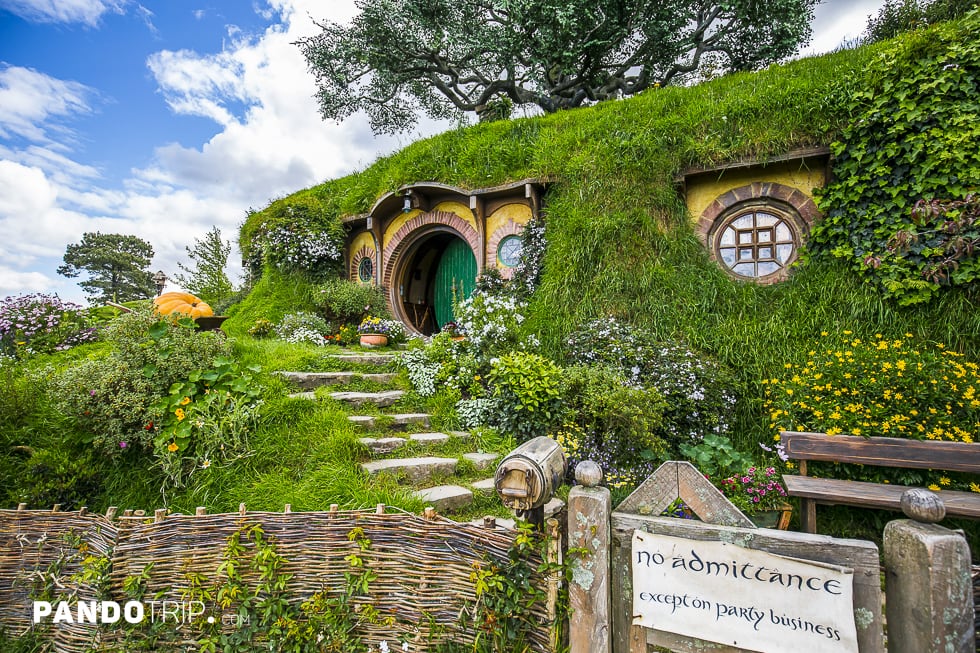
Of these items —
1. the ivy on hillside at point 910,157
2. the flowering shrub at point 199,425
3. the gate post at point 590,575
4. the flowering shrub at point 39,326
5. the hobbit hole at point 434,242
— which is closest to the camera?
the gate post at point 590,575

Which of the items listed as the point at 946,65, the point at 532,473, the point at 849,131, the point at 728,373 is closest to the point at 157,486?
the point at 532,473

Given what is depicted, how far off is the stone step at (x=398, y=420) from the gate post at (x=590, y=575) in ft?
8.49

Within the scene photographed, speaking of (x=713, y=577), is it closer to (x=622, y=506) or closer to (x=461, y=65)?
(x=622, y=506)

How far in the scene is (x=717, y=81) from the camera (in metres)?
5.96

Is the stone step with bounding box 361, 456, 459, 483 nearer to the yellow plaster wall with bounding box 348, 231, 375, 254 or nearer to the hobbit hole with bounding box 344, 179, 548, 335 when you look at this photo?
the hobbit hole with bounding box 344, 179, 548, 335

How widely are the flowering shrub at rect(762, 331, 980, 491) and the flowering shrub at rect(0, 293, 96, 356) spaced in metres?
8.30

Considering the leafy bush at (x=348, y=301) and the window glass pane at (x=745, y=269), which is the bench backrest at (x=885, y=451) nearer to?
the window glass pane at (x=745, y=269)

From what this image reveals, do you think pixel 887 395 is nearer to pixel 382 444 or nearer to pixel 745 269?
pixel 745 269

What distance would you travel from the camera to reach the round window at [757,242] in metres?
5.16

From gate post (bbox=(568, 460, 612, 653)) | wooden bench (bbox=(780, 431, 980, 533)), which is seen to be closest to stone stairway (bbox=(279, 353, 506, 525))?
gate post (bbox=(568, 460, 612, 653))

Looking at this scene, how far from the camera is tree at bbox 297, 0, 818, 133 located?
391 inches

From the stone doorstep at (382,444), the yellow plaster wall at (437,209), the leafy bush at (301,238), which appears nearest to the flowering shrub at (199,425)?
the stone doorstep at (382,444)

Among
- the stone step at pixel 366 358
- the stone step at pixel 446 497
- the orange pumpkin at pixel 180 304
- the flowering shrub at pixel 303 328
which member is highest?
the orange pumpkin at pixel 180 304

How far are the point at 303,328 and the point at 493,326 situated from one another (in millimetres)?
3873
